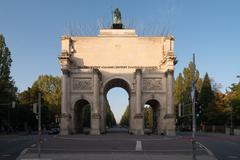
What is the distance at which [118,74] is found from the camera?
85.2m

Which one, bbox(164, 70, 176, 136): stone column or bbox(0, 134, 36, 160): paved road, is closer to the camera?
bbox(0, 134, 36, 160): paved road

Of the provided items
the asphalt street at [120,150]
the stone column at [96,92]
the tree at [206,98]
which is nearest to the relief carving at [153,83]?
the stone column at [96,92]

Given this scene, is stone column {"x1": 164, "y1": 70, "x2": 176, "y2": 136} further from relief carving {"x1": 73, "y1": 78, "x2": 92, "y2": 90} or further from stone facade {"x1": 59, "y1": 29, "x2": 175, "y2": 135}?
relief carving {"x1": 73, "y1": 78, "x2": 92, "y2": 90}

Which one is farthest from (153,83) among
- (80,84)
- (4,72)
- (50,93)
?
(50,93)

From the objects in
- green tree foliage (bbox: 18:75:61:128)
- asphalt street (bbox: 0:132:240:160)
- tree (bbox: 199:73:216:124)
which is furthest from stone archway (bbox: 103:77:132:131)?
green tree foliage (bbox: 18:75:61:128)

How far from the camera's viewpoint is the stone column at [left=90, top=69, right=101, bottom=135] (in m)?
80.3

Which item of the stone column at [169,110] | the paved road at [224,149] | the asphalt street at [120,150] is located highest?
the stone column at [169,110]

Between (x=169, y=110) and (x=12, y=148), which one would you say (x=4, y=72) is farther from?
(x=12, y=148)

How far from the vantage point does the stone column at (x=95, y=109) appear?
80.3 meters

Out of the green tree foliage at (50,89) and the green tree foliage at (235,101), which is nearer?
the green tree foliage at (235,101)

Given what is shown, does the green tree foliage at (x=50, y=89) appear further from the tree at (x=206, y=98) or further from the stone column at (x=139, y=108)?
the stone column at (x=139, y=108)

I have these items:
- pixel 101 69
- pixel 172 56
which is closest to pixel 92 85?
pixel 101 69

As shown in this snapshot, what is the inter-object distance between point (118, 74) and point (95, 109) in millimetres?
7753

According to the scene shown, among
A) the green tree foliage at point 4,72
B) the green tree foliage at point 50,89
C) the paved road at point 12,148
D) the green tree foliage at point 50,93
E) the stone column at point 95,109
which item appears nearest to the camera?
the paved road at point 12,148
